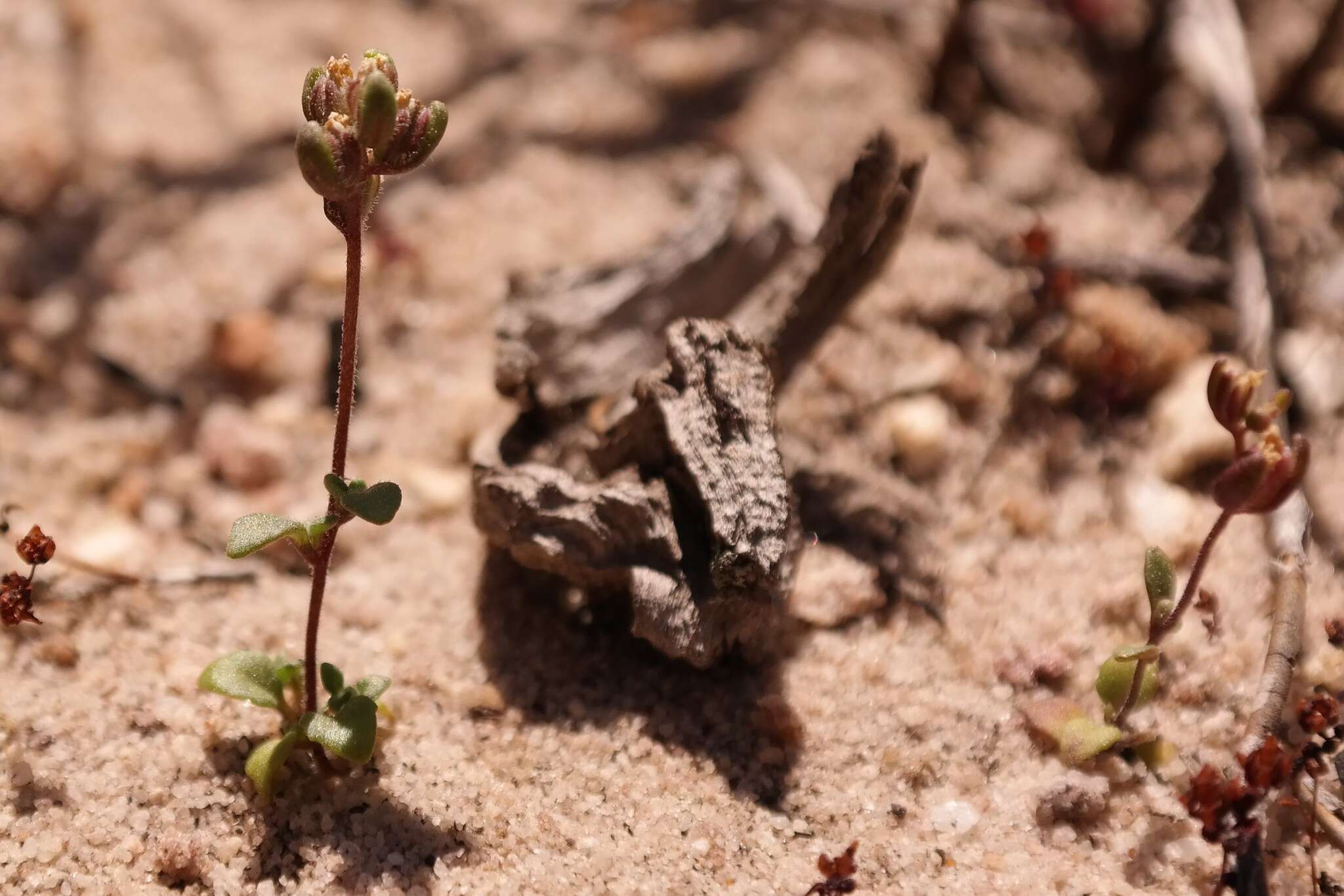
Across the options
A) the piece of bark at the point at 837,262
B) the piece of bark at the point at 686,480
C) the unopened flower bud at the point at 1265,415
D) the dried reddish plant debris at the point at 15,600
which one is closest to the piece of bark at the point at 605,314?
the piece of bark at the point at 686,480

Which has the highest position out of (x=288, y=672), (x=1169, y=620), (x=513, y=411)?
(x=1169, y=620)

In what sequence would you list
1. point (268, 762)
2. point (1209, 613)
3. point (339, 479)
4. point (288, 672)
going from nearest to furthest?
point (339, 479)
point (268, 762)
point (288, 672)
point (1209, 613)

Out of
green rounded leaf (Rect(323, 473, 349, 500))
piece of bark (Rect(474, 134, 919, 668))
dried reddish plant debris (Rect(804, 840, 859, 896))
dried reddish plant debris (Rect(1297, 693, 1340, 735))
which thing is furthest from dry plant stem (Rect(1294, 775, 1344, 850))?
green rounded leaf (Rect(323, 473, 349, 500))

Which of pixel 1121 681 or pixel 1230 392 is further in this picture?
pixel 1121 681

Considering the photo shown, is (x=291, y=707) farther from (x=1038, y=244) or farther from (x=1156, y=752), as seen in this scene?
(x=1038, y=244)

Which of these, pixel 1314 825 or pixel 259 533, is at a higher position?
pixel 1314 825

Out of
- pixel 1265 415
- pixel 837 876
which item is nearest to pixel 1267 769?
pixel 1265 415

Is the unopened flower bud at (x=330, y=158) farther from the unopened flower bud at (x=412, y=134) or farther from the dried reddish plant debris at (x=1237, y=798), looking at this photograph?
the dried reddish plant debris at (x=1237, y=798)

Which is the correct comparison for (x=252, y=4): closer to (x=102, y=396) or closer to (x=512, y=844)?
(x=102, y=396)
